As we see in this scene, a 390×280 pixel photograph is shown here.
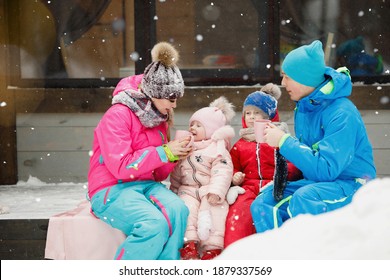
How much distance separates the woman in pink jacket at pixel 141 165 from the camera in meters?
3.86

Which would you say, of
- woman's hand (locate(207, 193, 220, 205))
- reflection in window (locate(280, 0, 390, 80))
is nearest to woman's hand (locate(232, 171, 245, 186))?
woman's hand (locate(207, 193, 220, 205))

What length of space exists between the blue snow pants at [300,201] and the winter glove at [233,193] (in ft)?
0.63

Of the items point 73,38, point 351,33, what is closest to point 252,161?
point 351,33

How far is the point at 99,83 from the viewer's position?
658cm

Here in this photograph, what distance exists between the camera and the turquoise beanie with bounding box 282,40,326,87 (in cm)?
396

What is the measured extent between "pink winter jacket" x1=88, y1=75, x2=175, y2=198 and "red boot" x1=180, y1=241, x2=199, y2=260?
1.72 feet

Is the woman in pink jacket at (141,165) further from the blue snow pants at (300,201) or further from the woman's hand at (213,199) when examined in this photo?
the blue snow pants at (300,201)

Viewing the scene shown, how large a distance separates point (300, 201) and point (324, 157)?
0.97 ft

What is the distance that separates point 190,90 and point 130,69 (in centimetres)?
74

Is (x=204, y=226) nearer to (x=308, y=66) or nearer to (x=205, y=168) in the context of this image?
(x=205, y=168)

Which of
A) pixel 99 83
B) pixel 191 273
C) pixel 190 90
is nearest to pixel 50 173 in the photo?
pixel 99 83

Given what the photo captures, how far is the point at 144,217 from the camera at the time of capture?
12.7 ft

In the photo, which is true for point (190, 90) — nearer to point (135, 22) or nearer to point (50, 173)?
point (135, 22)

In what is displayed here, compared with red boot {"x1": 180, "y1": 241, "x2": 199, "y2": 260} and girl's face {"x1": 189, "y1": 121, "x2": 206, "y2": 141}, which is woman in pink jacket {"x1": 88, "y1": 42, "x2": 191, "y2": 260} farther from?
girl's face {"x1": 189, "y1": 121, "x2": 206, "y2": 141}
